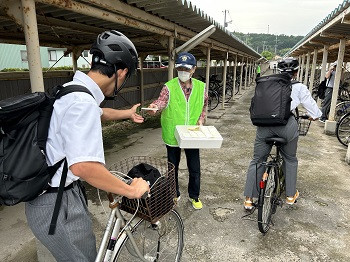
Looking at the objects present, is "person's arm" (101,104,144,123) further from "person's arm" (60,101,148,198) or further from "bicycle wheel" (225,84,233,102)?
"bicycle wheel" (225,84,233,102)

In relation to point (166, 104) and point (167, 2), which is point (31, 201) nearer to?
point (166, 104)

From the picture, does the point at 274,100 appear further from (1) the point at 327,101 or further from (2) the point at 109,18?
(1) the point at 327,101

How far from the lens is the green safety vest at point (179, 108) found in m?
3.18

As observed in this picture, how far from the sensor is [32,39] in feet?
7.93

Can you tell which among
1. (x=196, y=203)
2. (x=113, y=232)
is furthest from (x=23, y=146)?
(x=196, y=203)

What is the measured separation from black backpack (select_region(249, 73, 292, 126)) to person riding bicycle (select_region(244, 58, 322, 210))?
15cm

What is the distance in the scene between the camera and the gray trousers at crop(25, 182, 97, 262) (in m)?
1.34

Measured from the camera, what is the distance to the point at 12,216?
11.1 ft

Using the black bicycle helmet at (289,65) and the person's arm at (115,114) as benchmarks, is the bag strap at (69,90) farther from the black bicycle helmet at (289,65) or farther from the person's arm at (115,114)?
the black bicycle helmet at (289,65)

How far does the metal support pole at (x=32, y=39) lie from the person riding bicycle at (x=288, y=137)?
2.52 metres

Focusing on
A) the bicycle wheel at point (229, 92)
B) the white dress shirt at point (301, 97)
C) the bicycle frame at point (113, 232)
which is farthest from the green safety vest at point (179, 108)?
the bicycle wheel at point (229, 92)

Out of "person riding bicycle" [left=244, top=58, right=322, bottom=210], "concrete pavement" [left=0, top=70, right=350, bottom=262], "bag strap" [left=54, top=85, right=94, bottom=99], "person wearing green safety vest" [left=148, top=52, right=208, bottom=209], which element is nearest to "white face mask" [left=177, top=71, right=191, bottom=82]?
"person wearing green safety vest" [left=148, top=52, right=208, bottom=209]

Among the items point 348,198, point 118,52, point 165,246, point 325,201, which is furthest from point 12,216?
point 348,198

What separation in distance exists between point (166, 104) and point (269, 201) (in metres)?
1.73
